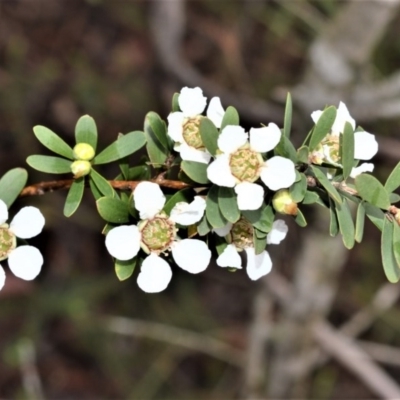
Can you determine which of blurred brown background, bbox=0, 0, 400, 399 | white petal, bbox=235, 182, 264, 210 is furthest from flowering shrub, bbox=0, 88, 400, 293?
blurred brown background, bbox=0, 0, 400, 399

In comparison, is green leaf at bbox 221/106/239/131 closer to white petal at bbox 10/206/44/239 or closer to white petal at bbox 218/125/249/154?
white petal at bbox 218/125/249/154

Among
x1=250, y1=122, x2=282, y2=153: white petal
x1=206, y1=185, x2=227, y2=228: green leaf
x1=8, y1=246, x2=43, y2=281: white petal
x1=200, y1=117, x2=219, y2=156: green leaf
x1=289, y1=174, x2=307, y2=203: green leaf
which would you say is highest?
x1=250, y1=122, x2=282, y2=153: white petal

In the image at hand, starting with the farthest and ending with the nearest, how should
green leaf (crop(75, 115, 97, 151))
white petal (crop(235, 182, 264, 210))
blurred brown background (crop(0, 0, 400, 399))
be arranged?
blurred brown background (crop(0, 0, 400, 399)), green leaf (crop(75, 115, 97, 151)), white petal (crop(235, 182, 264, 210))

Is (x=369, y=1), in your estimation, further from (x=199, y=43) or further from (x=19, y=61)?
(x=19, y=61)

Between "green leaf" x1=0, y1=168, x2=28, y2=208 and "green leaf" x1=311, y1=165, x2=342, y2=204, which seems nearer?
"green leaf" x1=311, y1=165, x2=342, y2=204

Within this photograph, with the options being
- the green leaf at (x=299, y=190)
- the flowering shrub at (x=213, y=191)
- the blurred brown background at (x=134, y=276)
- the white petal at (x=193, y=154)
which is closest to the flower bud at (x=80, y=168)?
the flowering shrub at (x=213, y=191)

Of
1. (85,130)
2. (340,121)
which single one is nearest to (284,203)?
(340,121)

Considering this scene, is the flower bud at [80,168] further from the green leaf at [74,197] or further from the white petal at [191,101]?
the white petal at [191,101]
